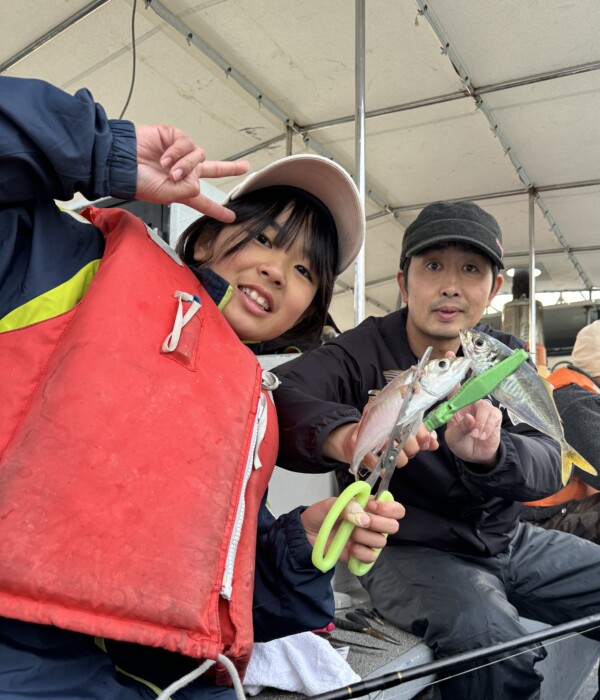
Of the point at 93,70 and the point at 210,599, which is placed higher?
the point at 93,70

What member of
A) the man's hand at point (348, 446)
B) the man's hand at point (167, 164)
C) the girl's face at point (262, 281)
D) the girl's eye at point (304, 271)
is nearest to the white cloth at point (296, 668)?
the man's hand at point (348, 446)

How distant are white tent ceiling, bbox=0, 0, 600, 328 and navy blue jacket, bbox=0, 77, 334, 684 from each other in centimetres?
280

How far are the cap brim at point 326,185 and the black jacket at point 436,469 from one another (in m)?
0.41

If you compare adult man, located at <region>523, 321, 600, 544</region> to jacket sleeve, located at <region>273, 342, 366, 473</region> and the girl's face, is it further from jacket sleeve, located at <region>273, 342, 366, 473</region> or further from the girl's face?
the girl's face

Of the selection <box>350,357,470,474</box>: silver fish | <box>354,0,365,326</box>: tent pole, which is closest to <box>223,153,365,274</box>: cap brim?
<box>350,357,470,474</box>: silver fish

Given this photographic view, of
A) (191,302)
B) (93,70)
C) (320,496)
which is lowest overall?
(320,496)

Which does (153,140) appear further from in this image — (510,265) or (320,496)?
(510,265)

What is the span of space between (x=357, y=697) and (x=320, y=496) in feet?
4.17

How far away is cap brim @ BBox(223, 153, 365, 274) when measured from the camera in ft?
4.38

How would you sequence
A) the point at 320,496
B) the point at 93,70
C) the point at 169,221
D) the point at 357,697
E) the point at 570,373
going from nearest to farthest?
1. the point at 357,697
2. the point at 320,496
3. the point at 169,221
4. the point at 570,373
5. the point at 93,70

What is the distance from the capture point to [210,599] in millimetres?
792

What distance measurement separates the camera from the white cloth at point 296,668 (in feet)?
4.03

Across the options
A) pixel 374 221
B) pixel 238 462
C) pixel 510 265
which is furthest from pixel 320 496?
pixel 510 265

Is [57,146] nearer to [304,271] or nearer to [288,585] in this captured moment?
[304,271]
